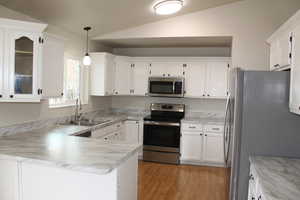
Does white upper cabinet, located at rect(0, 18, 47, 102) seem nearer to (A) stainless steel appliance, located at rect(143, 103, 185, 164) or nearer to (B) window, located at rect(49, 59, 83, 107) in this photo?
(B) window, located at rect(49, 59, 83, 107)

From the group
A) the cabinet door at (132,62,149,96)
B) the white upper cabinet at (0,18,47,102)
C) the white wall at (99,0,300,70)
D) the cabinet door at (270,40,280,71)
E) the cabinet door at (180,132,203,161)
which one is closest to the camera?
the white upper cabinet at (0,18,47,102)

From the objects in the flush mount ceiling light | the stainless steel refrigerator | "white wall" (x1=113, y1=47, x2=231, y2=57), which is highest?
the flush mount ceiling light

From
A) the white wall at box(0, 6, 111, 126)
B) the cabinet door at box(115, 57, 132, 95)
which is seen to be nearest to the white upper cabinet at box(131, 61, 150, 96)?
the cabinet door at box(115, 57, 132, 95)

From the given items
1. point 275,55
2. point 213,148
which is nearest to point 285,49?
point 275,55

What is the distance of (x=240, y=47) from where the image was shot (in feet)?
13.2

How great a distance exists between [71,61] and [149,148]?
2.16 meters

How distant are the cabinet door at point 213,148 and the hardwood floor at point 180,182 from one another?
0.18m

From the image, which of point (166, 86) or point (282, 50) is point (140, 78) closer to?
point (166, 86)

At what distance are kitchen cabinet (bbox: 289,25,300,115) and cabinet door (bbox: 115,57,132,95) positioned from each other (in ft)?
11.5

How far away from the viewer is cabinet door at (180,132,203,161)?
4.72m

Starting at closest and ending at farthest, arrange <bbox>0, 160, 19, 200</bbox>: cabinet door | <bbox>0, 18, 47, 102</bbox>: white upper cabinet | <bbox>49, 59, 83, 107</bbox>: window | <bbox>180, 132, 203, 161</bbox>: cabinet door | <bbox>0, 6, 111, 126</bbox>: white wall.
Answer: <bbox>0, 160, 19, 200</bbox>: cabinet door < <bbox>0, 18, 47, 102</bbox>: white upper cabinet < <bbox>0, 6, 111, 126</bbox>: white wall < <bbox>49, 59, 83, 107</bbox>: window < <bbox>180, 132, 203, 161</bbox>: cabinet door

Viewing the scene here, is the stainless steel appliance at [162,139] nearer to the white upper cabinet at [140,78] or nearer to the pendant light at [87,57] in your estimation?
the white upper cabinet at [140,78]

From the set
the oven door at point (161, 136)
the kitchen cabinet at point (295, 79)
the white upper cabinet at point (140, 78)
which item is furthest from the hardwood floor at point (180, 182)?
the white upper cabinet at point (140, 78)

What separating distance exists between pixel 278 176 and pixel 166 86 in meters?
3.31
